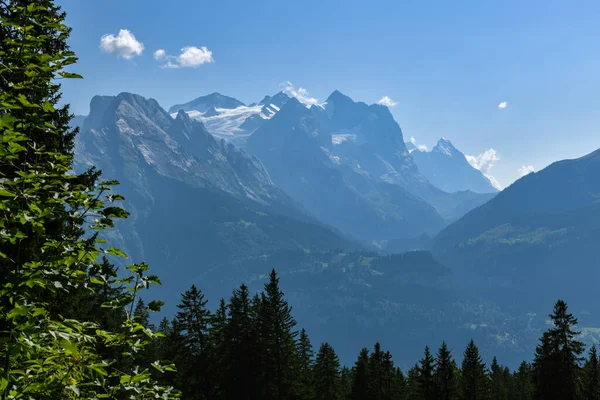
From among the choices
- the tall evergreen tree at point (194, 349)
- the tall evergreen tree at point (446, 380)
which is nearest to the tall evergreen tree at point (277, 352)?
the tall evergreen tree at point (194, 349)

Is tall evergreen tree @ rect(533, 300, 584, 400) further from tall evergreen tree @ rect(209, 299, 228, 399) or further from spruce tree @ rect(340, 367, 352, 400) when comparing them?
tall evergreen tree @ rect(209, 299, 228, 399)

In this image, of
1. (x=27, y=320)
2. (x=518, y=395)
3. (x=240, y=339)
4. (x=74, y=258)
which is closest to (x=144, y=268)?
(x=74, y=258)

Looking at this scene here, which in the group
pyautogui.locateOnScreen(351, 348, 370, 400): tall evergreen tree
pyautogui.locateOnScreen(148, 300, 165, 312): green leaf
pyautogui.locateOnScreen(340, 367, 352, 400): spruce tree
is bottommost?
pyautogui.locateOnScreen(340, 367, 352, 400): spruce tree

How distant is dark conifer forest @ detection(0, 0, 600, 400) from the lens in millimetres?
4957

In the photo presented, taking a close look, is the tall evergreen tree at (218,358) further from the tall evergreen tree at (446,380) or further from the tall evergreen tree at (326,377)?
the tall evergreen tree at (446,380)

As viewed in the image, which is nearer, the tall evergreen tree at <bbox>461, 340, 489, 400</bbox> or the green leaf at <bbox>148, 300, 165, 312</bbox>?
the green leaf at <bbox>148, 300, 165, 312</bbox>

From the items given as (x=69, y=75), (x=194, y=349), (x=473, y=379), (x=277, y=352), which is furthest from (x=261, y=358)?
(x=69, y=75)

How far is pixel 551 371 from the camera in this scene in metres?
50.4

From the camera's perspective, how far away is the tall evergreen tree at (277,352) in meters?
Result: 50.2

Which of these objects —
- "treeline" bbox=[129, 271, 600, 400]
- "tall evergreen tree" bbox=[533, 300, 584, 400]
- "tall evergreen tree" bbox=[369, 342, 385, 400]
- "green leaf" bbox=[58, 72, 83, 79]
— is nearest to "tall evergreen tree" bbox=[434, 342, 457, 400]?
"treeline" bbox=[129, 271, 600, 400]

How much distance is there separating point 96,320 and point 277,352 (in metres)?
45.8

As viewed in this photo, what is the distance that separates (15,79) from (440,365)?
61188 mm

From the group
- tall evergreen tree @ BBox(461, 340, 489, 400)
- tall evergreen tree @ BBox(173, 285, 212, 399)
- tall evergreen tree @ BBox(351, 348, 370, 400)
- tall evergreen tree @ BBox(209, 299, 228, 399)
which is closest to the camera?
tall evergreen tree @ BBox(173, 285, 212, 399)

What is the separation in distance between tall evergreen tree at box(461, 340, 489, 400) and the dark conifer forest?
0.15 m
